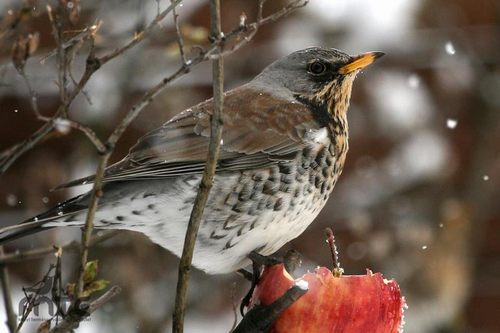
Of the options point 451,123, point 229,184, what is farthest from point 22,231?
point 451,123

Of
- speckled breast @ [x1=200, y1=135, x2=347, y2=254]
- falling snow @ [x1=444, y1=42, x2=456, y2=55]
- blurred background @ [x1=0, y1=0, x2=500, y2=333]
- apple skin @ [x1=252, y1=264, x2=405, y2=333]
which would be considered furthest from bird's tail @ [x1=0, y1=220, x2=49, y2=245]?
falling snow @ [x1=444, y1=42, x2=456, y2=55]

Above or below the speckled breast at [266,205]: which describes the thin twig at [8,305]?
above

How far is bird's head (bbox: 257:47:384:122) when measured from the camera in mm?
3758

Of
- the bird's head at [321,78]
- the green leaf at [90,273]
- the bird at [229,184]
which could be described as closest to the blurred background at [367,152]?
the bird's head at [321,78]

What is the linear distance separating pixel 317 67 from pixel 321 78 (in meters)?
0.06

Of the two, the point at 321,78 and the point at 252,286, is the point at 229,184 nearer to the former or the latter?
the point at 252,286

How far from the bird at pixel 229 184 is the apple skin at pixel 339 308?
591 millimetres

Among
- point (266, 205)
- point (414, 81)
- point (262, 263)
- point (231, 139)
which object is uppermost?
point (231, 139)

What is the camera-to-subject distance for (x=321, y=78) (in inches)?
149

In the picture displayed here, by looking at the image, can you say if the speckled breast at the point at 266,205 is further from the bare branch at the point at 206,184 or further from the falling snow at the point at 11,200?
the falling snow at the point at 11,200

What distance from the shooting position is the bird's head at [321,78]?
12.3ft

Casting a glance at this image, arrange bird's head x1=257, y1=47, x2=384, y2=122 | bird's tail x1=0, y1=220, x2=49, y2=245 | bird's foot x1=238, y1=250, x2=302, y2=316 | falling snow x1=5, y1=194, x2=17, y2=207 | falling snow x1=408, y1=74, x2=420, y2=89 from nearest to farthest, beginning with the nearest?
bird's tail x1=0, y1=220, x2=49, y2=245 → bird's foot x1=238, y1=250, x2=302, y2=316 → bird's head x1=257, y1=47, x2=384, y2=122 → falling snow x1=5, y1=194, x2=17, y2=207 → falling snow x1=408, y1=74, x2=420, y2=89

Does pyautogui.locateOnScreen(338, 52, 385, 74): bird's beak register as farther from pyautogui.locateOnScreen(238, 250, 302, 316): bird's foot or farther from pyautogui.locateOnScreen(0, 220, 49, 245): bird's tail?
pyautogui.locateOnScreen(0, 220, 49, 245): bird's tail

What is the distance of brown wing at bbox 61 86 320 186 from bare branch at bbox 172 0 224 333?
788 millimetres
